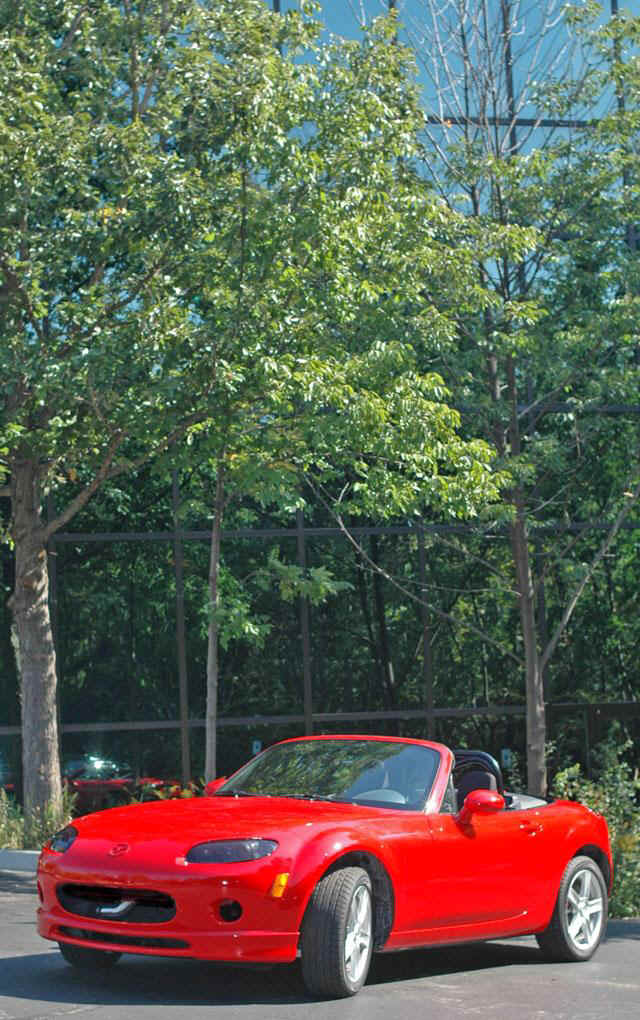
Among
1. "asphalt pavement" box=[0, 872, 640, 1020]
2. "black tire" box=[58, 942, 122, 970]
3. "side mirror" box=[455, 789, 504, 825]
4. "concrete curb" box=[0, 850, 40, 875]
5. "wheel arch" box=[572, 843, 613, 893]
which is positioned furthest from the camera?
"concrete curb" box=[0, 850, 40, 875]

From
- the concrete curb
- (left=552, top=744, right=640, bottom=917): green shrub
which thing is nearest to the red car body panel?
(left=552, top=744, right=640, bottom=917): green shrub

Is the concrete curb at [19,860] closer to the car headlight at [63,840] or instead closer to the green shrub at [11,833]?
the green shrub at [11,833]

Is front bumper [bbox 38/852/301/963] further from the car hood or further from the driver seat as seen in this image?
the driver seat

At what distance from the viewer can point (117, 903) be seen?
23.0 ft

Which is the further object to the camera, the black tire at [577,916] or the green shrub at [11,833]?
the green shrub at [11,833]

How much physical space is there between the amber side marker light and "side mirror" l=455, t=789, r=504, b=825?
1590 mm

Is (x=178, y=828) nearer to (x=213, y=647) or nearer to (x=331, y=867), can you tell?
(x=331, y=867)

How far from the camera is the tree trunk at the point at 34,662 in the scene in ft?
50.4

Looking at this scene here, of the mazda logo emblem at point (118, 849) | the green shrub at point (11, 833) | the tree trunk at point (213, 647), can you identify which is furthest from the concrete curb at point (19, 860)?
A: the mazda logo emblem at point (118, 849)

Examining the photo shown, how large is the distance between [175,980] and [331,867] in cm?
107

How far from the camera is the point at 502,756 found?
22.2 meters

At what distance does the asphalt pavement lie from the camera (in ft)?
21.6

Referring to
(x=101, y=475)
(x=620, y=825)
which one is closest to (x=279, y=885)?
(x=620, y=825)

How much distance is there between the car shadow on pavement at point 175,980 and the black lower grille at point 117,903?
1.21 feet
